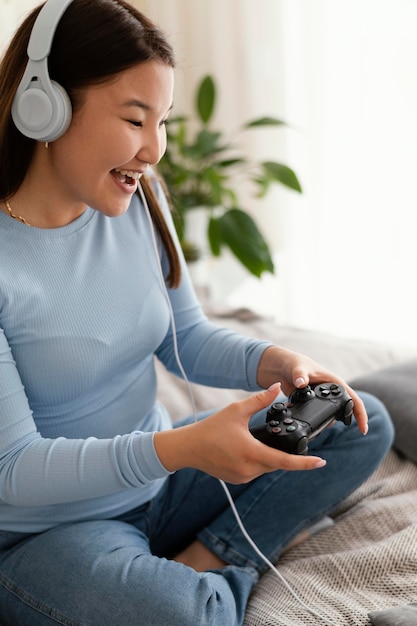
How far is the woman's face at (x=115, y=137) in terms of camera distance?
2.95 feet

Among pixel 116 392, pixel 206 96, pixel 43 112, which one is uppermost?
pixel 43 112

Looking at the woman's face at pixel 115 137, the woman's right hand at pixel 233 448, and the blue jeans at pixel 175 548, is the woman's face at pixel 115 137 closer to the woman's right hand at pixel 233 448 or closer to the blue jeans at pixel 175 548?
the woman's right hand at pixel 233 448

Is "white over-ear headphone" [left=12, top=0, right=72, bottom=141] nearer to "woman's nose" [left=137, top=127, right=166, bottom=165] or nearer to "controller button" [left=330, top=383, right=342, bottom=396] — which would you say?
"woman's nose" [left=137, top=127, right=166, bottom=165]

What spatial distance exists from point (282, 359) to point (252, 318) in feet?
2.63

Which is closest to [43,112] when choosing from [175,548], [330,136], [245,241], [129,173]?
[129,173]

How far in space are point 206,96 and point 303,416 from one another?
1.67m

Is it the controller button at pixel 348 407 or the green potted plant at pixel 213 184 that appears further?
the green potted plant at pixel 213 184

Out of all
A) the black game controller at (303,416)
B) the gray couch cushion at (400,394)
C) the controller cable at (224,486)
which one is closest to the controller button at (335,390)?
the black game controller at (303,416)

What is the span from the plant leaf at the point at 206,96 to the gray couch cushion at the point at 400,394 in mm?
1152

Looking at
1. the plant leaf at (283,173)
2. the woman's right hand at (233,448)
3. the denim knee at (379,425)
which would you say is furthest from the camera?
the plant leaf at (283,173)

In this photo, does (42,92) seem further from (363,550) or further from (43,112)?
(363,550)

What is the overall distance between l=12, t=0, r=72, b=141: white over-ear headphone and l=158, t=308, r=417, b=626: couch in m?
0.64

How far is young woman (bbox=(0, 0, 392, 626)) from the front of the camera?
884mm

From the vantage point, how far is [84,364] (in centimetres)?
99
